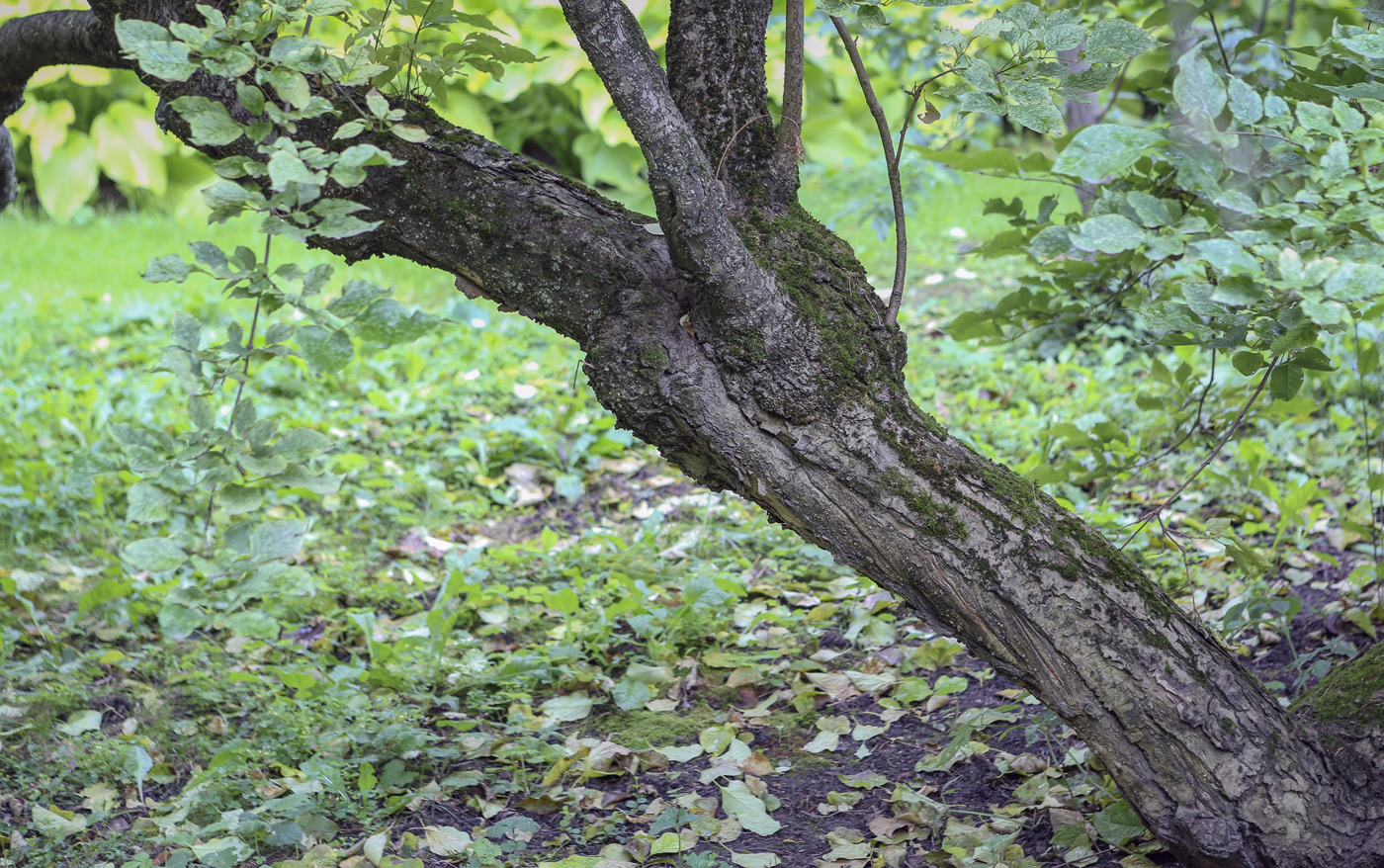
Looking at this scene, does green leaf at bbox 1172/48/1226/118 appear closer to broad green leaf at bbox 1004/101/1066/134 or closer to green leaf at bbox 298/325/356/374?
broad green leaf at bbox 1004/101/1066/134

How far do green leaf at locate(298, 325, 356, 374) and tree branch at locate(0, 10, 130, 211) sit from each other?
1021mm

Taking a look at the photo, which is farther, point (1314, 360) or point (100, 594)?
point (100, 594)

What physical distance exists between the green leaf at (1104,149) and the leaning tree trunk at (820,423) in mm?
515

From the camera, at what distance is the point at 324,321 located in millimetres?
1276

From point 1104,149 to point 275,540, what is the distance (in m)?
1.17

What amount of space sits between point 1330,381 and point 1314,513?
93 cm

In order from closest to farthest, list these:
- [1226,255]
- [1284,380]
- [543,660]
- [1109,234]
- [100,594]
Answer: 1. [1226,255]
2. [1109,234]
3. [1284,380]
4. [543,660]
5. [100,594]

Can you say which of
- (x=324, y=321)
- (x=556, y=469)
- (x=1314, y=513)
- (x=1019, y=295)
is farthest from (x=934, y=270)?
(x=324, y=321)

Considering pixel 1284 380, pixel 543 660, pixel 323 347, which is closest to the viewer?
pixel 323 347

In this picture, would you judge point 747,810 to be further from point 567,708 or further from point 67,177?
point 67,177

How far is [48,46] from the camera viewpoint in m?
2.14

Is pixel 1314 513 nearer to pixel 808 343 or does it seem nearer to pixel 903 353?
pixel 903 353

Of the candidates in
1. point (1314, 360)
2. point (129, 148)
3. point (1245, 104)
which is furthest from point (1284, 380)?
point (129, 148)

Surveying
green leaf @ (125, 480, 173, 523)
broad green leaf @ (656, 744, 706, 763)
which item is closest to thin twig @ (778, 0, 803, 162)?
green leaf @ (125, 480, 173, 523)
